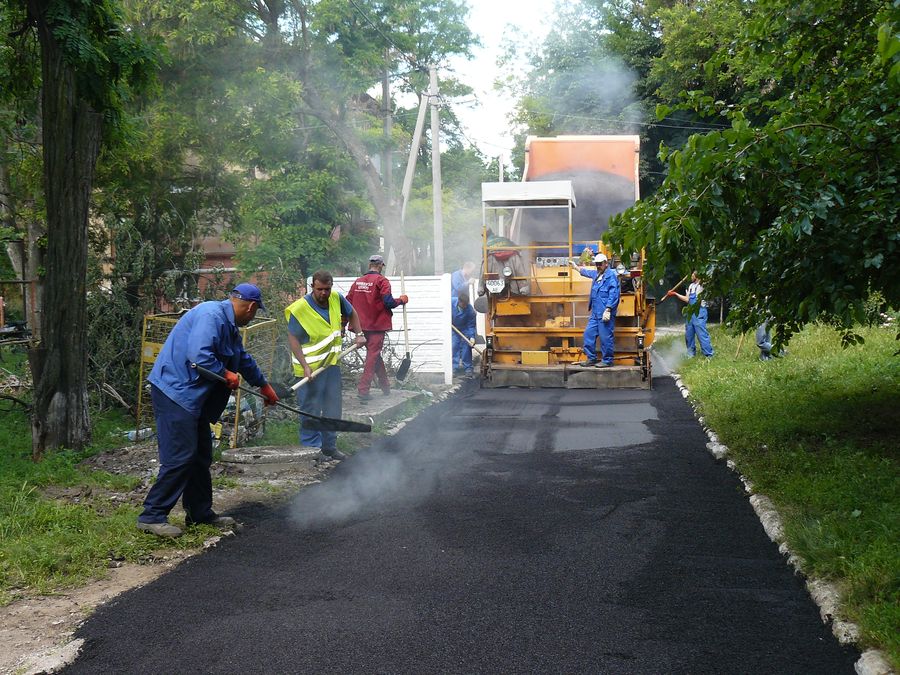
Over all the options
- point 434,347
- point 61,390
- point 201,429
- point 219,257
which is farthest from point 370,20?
point 201,429

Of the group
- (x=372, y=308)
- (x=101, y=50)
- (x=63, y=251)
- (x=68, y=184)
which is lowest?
(x=372, y=308)

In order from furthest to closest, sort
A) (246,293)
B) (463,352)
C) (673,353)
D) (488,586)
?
1. (673,353)
2. (463,352)
3. (246,293)
4. (488,586)

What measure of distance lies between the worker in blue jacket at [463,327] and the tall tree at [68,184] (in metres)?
7.85

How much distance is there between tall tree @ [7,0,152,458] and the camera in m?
7.75

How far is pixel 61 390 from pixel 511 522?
4431 mm

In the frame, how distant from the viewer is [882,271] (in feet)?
19.7

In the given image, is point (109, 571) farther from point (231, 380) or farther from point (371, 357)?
point (371, 357)

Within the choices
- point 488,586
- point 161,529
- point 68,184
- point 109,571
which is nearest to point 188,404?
point 161,529

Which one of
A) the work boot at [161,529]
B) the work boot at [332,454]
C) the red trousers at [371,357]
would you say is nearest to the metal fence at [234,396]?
the work boot at [332,454]

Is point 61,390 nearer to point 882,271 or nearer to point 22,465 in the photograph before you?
point 22,465

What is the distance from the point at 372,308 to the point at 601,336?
10.8 feet

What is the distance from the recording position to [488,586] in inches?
180

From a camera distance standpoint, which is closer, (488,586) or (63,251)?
(488,586)

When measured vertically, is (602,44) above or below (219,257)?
above
